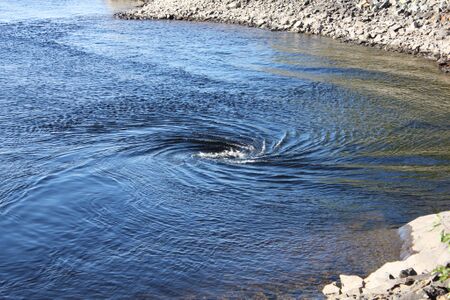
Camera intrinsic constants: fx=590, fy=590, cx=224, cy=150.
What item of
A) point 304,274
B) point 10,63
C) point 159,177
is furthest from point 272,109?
point 10,63

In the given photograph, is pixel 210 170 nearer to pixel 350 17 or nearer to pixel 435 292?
pixel 435 292

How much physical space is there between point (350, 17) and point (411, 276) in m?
30.2

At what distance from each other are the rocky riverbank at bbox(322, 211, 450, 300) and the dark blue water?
52 cm

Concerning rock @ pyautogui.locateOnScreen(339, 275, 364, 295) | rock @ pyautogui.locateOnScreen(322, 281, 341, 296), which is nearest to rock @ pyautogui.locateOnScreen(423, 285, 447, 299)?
rock @ pyautogui.locateOnScreen(339, 275, 364, 295)

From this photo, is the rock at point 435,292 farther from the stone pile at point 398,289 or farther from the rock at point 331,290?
the rock at point 331,290

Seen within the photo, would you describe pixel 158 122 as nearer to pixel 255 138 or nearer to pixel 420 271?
pixel 255 138

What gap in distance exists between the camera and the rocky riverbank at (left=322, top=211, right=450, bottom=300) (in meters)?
7.75

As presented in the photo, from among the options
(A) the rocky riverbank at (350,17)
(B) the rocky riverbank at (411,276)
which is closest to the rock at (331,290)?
(B) the rocky riverbank at (411,276)

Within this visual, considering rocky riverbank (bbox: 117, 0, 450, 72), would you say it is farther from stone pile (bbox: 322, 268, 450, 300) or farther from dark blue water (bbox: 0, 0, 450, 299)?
stone pile (bbox: 322, 268, 450, 300)

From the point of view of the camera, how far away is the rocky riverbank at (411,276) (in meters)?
7.75

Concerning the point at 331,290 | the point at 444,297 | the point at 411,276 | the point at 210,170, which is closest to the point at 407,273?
the point at 411,276

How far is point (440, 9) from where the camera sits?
105ft

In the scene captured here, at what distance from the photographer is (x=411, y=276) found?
9.00 meters

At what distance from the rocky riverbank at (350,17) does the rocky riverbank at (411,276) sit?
1746 cm
